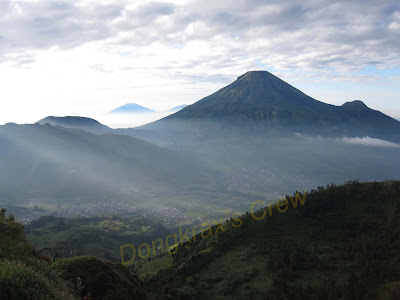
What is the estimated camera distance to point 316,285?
33812 mm

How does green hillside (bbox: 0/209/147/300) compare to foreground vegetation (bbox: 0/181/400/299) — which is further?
foreground vegetation (bbox: 0/181/400/299)

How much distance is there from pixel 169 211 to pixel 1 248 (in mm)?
176917

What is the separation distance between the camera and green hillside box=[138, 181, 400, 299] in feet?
109

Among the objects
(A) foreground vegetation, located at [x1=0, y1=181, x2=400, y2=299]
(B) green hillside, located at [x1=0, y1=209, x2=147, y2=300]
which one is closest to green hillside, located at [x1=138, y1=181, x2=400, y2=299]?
(A) foreground vegetation, located at [x1=0, y1=181, x2=400, y2=299]

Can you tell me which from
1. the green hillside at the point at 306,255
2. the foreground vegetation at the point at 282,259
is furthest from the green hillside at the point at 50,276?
the green hillside at the point at 306,255

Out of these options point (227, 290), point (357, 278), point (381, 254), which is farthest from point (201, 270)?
point (381, 254)

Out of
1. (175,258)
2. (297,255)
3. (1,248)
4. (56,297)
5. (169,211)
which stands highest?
(1,248)

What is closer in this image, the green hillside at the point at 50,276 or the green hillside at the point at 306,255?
the green hillside at the point at 50,276

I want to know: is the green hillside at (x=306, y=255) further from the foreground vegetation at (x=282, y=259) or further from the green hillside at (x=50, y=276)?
the green hillside at (x=50, y=276)

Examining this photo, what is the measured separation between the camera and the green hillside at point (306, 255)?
33097 mm

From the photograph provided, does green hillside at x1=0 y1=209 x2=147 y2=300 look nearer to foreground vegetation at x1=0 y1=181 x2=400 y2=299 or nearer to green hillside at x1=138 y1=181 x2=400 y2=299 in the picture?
foreground vegetation at x1=0 y1=181 x2=400 y2=299

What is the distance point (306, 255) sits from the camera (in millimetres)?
40312

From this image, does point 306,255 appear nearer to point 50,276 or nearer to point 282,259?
point 282,259

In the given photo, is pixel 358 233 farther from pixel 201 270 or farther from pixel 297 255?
pixel 201 270
